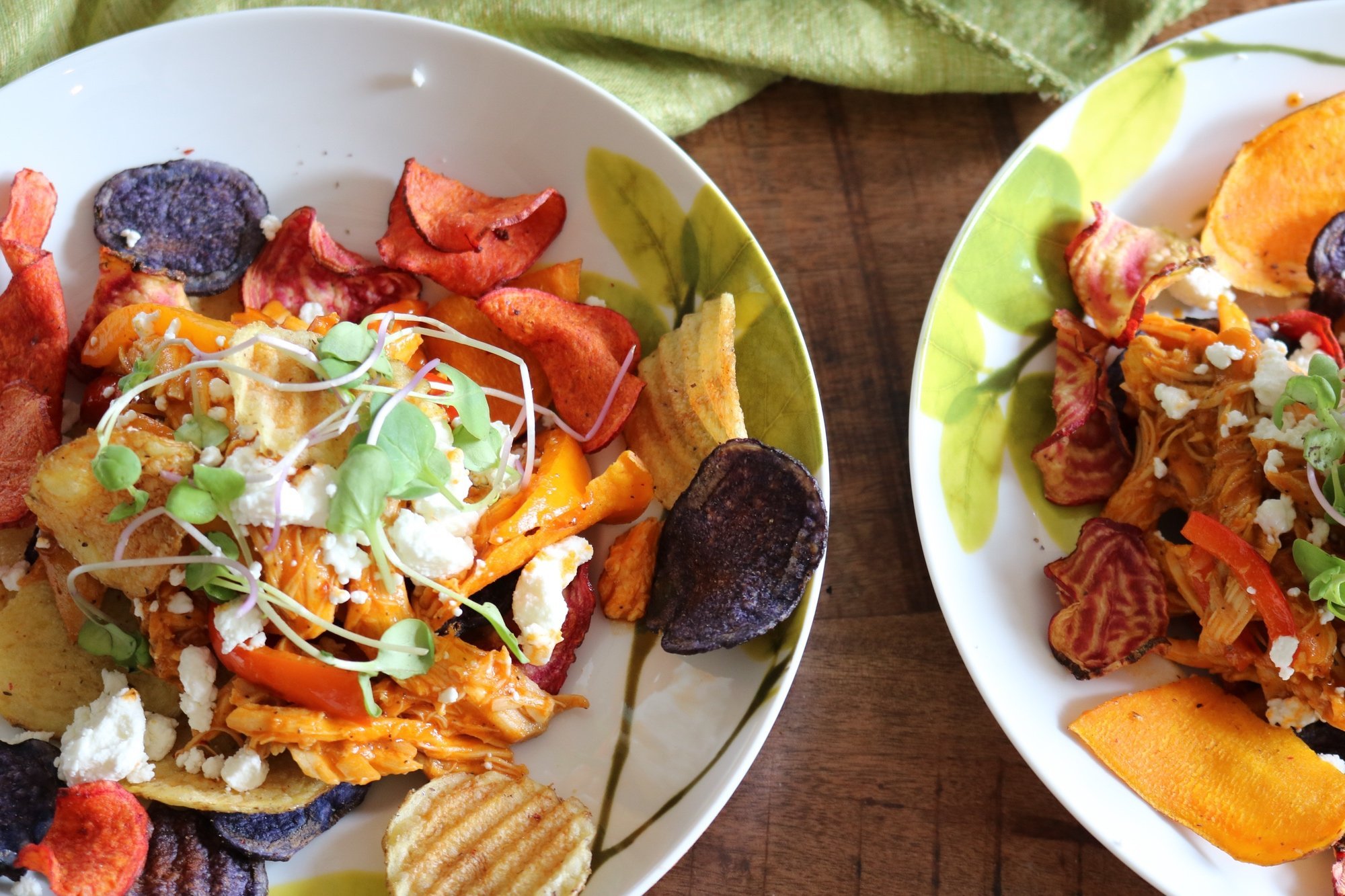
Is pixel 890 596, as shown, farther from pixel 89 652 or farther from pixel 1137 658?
pixel 89 652

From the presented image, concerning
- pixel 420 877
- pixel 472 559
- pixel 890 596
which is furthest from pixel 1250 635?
pixel 420 877

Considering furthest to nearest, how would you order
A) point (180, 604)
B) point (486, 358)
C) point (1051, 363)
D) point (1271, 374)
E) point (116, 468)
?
point (1051, 363) → point (486, 358) → point (1271, 374) → point (180, 604) → point (116, 468)

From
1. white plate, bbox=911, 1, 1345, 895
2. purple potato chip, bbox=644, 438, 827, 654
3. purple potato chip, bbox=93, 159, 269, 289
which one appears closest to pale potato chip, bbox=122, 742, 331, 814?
purple potato chip, bbox=644, 438, 827, 654

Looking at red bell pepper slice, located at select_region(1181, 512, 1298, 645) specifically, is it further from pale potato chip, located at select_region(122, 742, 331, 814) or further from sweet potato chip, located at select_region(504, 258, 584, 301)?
pale potato chip, located at select_region(122, 742, 331, 814)

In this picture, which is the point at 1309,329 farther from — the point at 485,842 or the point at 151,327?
the point at 151,327

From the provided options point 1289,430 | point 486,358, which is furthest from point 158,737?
point 1289,430

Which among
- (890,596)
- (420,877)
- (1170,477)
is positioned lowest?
(420,877)
